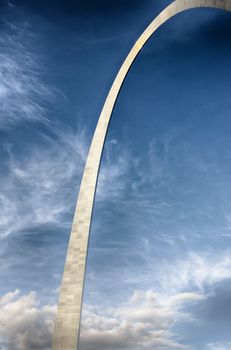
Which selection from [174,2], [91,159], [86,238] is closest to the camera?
[86,238]

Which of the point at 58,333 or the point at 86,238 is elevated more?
the point at 86,238

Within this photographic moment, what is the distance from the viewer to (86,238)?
83.0 ft

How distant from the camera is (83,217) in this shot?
26219mm

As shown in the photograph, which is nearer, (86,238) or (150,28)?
(86,238)

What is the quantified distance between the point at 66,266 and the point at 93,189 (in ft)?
19.0

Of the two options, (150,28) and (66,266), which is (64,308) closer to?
(66,266)

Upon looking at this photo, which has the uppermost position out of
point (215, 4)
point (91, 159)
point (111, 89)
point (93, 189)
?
point (111, 89)

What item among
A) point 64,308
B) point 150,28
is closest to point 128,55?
point 150,28

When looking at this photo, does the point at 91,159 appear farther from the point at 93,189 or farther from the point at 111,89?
the point at 111,89

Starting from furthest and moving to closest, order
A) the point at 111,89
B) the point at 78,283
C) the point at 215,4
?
1. the point at 111,89
2. the point at 78,283
3. the point at 215,4

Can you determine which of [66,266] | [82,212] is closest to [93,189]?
[82,212]

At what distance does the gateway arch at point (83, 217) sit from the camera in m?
22.5

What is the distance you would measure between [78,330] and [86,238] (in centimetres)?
563

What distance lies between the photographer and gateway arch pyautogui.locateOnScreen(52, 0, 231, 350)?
22453mm
